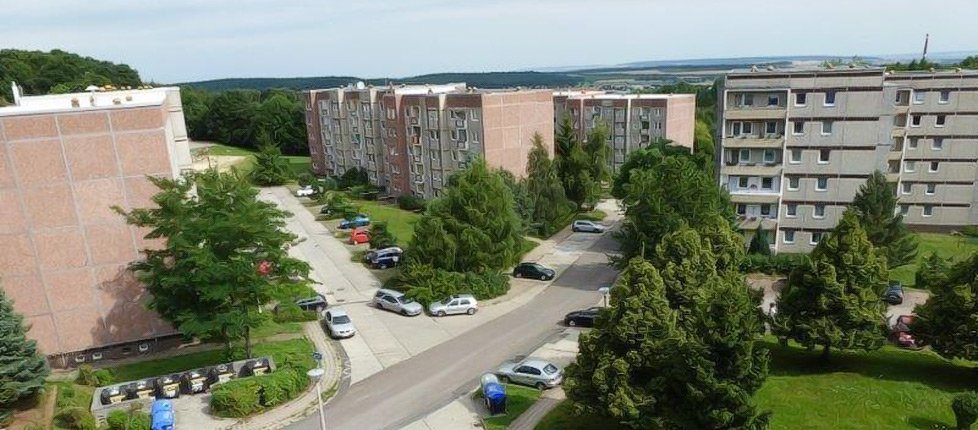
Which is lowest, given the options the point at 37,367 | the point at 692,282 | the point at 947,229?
the point at 947,229

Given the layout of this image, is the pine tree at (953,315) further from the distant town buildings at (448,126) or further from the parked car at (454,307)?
the distant town buildings at (448,126)

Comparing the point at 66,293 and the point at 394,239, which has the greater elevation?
the point at 66,293

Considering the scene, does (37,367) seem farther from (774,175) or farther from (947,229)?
(947,229)

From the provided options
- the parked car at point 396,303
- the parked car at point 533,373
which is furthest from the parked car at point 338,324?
the parked car at point 533,373

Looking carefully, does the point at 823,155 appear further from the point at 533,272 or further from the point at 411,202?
the point at 411,202

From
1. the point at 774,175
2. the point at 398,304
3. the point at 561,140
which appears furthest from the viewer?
the point at 561,140

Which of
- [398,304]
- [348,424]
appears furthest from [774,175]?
[348,424]
